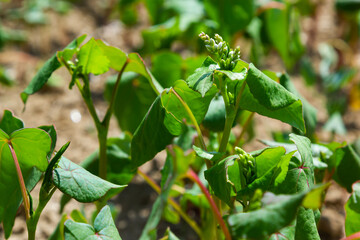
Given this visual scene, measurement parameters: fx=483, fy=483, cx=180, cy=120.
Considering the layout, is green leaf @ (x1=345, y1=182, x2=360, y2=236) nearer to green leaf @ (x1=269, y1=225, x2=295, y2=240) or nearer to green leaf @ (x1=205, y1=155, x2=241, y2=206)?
green leaf @ (x1=269, y1=225, x2=295, y2=240)

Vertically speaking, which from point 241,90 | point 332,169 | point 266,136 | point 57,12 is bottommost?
point 266,136

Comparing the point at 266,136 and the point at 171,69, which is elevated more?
the point at 171,69

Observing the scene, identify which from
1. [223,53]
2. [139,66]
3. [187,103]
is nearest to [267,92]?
[223,53]

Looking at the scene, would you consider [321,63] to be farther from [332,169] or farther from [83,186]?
[83,186]

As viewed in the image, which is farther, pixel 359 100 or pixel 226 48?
pixel 359 100

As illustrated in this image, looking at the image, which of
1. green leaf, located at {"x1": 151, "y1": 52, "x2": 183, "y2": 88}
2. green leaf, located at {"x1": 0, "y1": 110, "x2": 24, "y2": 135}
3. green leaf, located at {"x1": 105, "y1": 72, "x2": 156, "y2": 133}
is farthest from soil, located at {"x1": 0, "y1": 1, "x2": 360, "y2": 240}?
green leaf, located at {"x1": 0, "y1": 110, "x2": 24, "y2": 135}

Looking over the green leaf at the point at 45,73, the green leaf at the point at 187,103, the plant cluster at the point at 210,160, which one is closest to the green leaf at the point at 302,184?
the plant cluster at the point at 210,160

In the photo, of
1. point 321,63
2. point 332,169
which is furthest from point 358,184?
point 321,63
